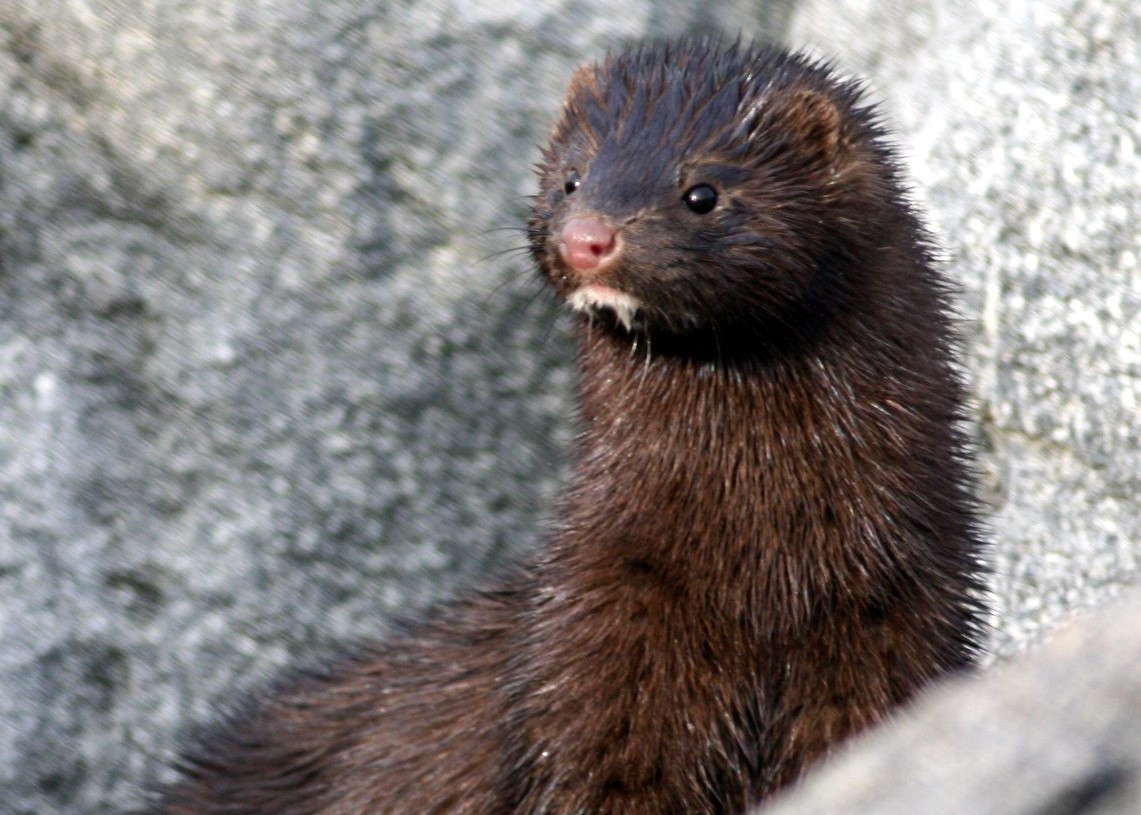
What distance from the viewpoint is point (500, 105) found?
488 centimetres

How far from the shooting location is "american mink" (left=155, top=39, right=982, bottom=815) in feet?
10.7

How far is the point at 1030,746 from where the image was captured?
159 cm

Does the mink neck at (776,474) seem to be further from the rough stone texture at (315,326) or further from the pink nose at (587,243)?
the rough stone texture at (315,326)

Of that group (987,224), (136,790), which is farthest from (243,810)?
(987,224)

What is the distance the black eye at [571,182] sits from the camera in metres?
3.33

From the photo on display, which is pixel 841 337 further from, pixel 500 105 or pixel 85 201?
pixel 85 201

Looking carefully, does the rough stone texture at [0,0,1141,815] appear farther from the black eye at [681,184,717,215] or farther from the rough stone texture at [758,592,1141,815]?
the rough stone texture at [758,592,1141,815]

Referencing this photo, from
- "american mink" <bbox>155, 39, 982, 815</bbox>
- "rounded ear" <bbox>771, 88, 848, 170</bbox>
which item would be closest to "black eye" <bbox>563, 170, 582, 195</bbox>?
"american mink" <bbox>155, 39, 982, 815</bbox>

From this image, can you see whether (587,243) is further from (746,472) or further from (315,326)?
(315,326)

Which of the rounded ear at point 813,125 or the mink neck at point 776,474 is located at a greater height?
the rounded ear at point 813,125

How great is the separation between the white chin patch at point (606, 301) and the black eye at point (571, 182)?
254mm

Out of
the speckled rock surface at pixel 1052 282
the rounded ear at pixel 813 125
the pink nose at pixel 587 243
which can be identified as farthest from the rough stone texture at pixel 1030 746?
the speckled rock surface at pixel 1052 282

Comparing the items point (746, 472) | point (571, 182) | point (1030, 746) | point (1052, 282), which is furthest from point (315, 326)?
point (1030, 746)

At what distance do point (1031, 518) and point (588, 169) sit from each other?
74.4 inches
